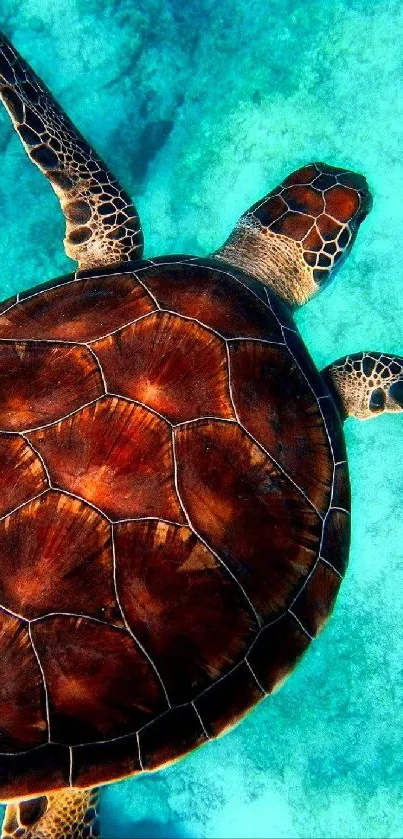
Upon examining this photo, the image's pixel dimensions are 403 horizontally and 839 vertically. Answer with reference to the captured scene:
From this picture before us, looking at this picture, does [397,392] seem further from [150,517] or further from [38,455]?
[38,455]

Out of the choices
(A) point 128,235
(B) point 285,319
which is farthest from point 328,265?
(A) point 128,235

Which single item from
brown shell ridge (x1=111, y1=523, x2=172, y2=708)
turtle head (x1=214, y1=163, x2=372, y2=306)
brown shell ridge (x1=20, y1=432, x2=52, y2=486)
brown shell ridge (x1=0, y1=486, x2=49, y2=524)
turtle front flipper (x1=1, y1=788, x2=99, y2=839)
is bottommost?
turtle front flipper (x1=1, y1=788, x2=99, y2=839)

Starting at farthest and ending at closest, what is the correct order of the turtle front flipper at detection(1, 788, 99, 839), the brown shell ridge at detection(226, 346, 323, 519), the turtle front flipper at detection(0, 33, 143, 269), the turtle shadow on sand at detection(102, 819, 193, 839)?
the turtle shadow on sand at detection(102, 819, 193, 839), the turtle front flipper at detection(0, 33, 143, 269), the turtle front flipper at detection(1, 788, 99, 839), the brown shell ridge at detection(226, 346, 323, 519)

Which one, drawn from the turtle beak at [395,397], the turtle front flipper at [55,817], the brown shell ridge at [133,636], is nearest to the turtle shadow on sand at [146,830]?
the turtle front flipper at [55,817]

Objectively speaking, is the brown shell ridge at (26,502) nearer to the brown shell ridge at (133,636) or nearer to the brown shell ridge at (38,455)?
the brown shell ridge at (38,455)

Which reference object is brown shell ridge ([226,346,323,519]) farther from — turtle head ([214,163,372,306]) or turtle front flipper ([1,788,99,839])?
turtle front flipper ([1,788,99,839])

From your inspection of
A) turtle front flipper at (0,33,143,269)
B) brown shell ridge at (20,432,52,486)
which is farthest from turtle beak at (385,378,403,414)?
brown shell ridge at (20,432,52,486)

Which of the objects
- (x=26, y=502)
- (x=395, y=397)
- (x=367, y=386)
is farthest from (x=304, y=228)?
(x=26, y=502)
